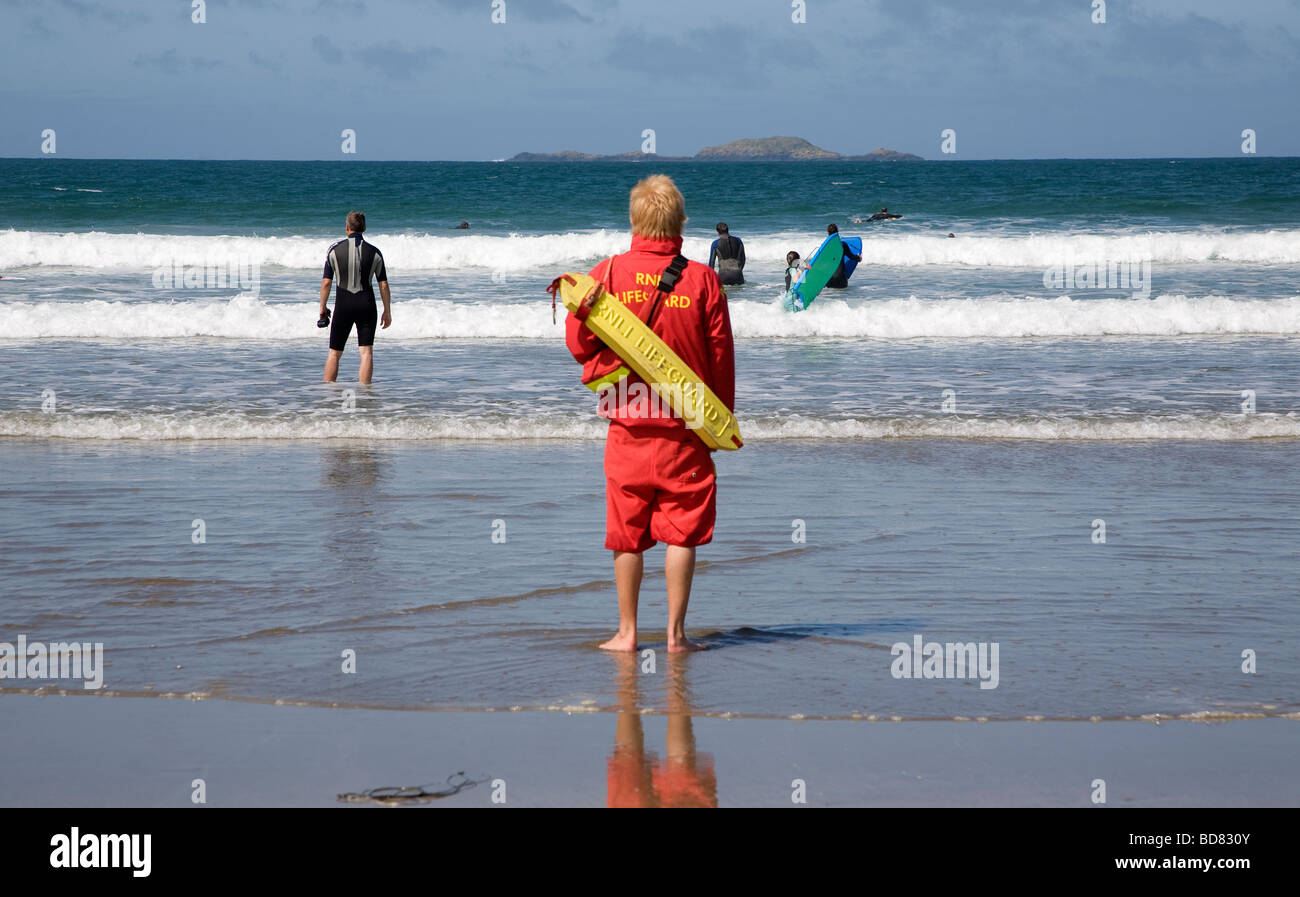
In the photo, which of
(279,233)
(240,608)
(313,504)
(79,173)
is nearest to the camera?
(240,608)

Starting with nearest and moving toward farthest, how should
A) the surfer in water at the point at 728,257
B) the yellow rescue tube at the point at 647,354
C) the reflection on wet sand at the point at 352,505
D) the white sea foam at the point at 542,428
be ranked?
the yellow rescue tube at the point at 647,354, the reflection on wet sand at the point at 352,505, the white sea foam at the point at 542,428, the surfer in water at the point at 728,257

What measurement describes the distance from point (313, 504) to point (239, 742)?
12.0ft

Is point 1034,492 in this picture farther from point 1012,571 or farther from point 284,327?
point 284,327

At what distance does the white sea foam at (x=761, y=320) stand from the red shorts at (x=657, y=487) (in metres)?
11.7

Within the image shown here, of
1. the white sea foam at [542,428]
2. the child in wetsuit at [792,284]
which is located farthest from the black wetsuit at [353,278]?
the child in wetsuit at [792,284]

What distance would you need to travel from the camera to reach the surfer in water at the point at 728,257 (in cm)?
1998

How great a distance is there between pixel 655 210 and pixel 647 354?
1.67ft

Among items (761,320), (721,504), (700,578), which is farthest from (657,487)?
(761,320)

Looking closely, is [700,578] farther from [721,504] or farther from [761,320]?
[761,320]

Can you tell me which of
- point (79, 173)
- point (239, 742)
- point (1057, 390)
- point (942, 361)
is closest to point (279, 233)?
point (942, 361)

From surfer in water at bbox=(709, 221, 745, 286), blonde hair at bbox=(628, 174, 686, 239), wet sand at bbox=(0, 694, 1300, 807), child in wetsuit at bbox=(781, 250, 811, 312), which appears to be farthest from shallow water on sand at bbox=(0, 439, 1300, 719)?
surfer in water at bbox=(709, 221, 745, 286)

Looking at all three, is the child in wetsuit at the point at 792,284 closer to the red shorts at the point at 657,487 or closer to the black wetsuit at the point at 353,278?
the black wetsuit at the point at 353,278

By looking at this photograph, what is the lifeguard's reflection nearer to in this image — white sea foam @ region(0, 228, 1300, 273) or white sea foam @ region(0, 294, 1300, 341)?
white sea foam @ region(0, 294, 1300, 341)
